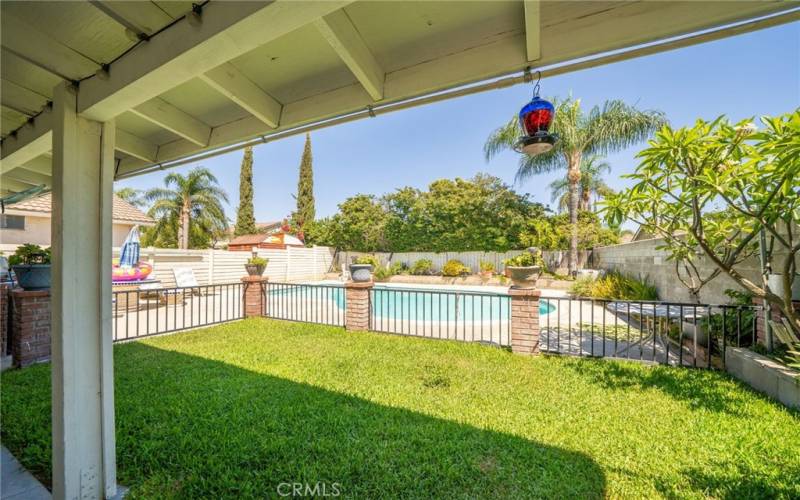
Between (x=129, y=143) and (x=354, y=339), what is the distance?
393 centimetres

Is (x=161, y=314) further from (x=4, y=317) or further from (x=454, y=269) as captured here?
(x=454, y=269)

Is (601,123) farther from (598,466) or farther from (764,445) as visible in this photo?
(598,466)

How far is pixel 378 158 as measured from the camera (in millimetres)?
19438

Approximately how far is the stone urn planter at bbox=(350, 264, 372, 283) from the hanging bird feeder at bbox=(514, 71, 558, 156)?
383cm

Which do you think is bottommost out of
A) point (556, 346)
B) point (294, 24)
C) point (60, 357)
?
point (556, 346)

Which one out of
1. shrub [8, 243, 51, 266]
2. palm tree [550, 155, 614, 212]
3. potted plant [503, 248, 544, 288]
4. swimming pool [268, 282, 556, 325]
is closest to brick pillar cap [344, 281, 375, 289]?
swimming pool [268, 282, 556, 325]

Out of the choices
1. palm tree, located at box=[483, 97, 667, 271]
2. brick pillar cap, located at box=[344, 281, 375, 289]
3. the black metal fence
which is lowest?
the black metal fence

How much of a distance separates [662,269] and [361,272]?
7.03 meters

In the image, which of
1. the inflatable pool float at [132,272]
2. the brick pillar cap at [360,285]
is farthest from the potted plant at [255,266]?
the inflatable pool float at [132,272]

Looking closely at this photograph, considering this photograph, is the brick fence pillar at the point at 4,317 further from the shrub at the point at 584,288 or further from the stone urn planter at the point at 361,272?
the shrub at the point at 584,288

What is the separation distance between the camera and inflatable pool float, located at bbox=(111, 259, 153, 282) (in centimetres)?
852

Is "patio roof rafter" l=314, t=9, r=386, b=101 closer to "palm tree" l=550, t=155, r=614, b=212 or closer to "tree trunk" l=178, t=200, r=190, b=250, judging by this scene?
"palm tree" l=550, t=155, r=614, b=212

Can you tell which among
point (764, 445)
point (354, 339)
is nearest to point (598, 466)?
point (764, 445)

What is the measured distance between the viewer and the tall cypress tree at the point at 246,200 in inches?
904
